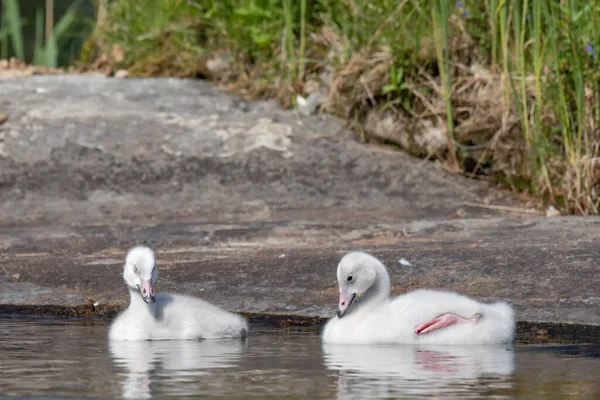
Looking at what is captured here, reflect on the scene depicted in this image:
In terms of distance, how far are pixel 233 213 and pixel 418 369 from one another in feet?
14.9

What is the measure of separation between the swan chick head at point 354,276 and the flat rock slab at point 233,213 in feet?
1.44

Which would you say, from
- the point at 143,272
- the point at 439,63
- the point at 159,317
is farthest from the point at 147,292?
the point at 439,63

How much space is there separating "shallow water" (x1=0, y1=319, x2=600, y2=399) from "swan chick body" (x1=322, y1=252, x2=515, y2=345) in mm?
57

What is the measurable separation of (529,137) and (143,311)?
4.08 meters

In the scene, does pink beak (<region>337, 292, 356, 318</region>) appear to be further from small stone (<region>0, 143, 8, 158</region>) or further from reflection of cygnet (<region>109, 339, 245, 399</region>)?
small stone (<region>0, 143, 8, 158</region>)

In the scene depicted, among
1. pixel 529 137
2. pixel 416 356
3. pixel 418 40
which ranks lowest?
pixel 416 356

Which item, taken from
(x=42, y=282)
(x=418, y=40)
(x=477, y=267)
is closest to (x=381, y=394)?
(x=477, y=267)

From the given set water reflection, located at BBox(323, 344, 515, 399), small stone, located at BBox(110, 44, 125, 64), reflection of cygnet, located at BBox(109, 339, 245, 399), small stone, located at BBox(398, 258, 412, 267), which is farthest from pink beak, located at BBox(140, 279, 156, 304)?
small stone, located at BBox(110, 44, 125, 64)

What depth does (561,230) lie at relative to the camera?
7234 millimetres

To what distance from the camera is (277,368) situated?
436 cm

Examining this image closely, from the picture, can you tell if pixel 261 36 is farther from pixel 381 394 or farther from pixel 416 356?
pixel 381 394

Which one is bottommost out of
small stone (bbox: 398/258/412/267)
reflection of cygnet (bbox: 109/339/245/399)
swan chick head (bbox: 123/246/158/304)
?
reflection of cygnet (bbox: 109/339/245/399)

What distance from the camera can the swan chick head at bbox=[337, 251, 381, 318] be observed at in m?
5.19

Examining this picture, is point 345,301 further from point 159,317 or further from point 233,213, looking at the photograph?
point 233,213
